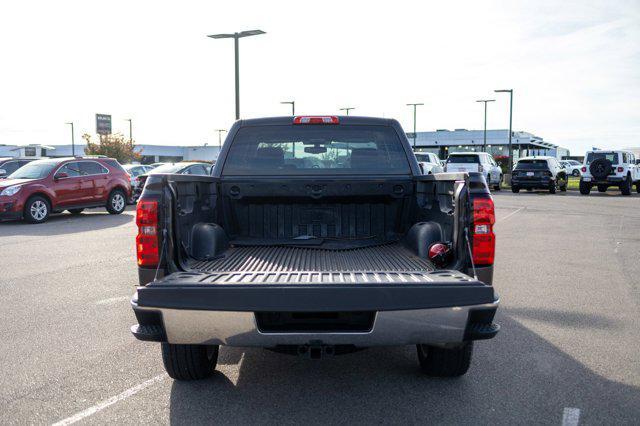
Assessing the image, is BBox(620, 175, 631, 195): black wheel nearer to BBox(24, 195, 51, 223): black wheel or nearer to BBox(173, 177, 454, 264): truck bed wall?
BBox(24, 195, 51, 223): black wheel

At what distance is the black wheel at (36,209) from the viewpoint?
15859 mm

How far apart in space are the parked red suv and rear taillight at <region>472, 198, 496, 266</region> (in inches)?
572

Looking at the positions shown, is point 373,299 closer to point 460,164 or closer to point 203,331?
point 203,331

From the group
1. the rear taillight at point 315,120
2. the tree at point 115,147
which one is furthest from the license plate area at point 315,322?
the tree at point 115,147

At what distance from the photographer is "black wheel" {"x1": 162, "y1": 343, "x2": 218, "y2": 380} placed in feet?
13.4

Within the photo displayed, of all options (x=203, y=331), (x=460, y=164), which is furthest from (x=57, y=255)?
(x=460, y=164)

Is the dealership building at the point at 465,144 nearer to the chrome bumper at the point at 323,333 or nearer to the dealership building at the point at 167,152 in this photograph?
the dealership building at the point at 167,152

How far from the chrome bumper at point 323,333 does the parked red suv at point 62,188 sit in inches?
550

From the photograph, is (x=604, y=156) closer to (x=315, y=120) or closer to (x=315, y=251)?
(x=315, y=120)

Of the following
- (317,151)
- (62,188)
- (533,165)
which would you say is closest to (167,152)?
(533,165)

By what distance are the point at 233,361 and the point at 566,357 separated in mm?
2574

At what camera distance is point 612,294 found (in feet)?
23.5

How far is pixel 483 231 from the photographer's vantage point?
3.96m

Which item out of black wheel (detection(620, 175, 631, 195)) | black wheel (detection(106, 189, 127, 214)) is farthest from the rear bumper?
black wheel (detection(620, 175, 631, 195))
